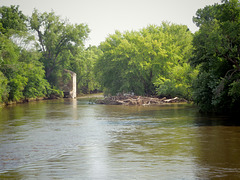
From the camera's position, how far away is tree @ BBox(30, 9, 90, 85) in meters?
74.6

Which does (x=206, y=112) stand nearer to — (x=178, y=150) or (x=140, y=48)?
(x=178, y=150)

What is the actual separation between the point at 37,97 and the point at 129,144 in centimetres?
5271

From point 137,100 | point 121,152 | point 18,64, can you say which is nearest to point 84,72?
point 18,64

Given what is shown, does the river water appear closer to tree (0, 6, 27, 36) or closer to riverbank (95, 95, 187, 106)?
riverbank (95, 95, 187, 106)

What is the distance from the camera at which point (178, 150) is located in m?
15.1

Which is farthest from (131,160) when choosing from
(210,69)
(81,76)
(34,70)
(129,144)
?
(81,76)

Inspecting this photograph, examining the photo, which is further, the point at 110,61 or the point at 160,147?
the point at 110,61

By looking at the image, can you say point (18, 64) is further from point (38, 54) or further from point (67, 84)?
point (67, 84)

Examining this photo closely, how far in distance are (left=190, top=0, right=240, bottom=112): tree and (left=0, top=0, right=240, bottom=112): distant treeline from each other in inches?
2.8

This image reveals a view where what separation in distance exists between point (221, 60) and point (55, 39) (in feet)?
167

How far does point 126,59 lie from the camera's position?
58469mm

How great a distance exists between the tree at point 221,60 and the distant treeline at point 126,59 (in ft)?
0.23

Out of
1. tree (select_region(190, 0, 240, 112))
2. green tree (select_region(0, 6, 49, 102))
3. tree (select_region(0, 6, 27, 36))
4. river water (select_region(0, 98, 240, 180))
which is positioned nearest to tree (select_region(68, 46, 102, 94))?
green tree (select_region(0, 6, 49, 102))

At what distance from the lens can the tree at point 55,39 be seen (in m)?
74.6
